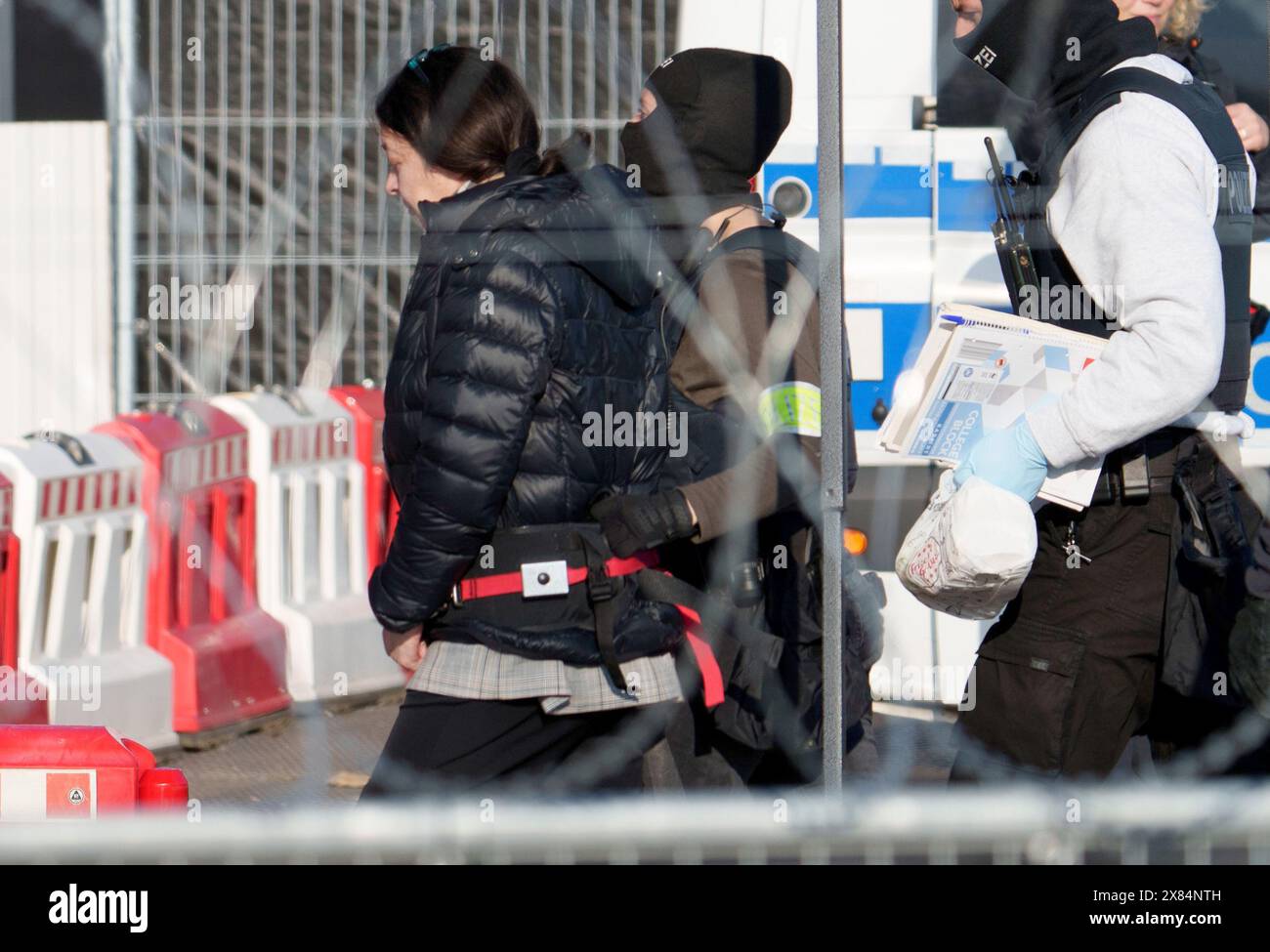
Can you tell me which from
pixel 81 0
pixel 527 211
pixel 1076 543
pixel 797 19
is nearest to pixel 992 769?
pixel 1076 543

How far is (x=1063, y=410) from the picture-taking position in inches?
105

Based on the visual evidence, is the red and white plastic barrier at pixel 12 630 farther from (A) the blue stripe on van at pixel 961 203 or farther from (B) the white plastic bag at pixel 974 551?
(B) the white plastic bag at pixel 974 551

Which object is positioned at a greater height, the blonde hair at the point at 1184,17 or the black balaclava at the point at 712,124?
the blonde hair at the point at 1184,17

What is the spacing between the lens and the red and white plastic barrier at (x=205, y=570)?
5531 millimetres

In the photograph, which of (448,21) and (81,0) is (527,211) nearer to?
(448,21)

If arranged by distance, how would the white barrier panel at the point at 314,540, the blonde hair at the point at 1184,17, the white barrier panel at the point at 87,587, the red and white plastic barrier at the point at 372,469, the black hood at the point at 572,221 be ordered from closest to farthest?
1. the black hood at the point at 572,221
2. the blonde hair at the point at 1184,17
3. the white barrier panel at the point at 87,587
4. the white barrier panel at the point at 314,540
5. the red and white plastic barrier at the point at 372,469

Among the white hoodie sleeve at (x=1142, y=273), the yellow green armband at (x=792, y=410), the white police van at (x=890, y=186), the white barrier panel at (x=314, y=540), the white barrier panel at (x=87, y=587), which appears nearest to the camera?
the white hoodie sleeve at (x=1142, y=273)

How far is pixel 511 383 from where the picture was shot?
2.86 meters

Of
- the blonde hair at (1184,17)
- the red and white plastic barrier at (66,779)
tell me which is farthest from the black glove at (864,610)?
the red and white plastic barrier at (66,779)

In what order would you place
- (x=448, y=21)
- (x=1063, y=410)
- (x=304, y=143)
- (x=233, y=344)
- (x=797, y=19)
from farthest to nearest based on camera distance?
(x=233, y=344) < (x=304, y=143) < (x=448, y=21) < (x=797, y=19) < (x=1063, y=410)

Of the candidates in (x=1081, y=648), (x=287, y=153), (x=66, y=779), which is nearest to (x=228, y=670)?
(x=287, y=153)

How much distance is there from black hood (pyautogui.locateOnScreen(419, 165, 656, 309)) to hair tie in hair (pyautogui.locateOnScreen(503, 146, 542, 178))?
4 centimetres

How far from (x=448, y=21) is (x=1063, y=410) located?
10.7 ft

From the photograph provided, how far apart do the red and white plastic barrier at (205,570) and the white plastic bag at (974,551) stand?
11.0 ft
